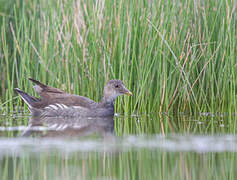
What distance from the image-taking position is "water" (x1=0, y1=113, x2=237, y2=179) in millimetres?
4461

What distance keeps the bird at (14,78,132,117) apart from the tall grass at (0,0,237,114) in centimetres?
31

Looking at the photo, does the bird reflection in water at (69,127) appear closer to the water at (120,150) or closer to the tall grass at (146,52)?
the water at (120,150)

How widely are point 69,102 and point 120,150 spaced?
3.33 m

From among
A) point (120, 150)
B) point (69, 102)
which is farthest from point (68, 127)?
point (120, 150)

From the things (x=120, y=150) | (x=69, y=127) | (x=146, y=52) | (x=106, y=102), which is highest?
(x=146, y=52)

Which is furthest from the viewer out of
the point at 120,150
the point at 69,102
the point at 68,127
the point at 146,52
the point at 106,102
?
the point at 146,52

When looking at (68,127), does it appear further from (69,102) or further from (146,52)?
(146,52)

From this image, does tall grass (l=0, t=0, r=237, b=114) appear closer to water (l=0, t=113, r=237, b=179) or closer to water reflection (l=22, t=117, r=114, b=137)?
water reflection (l=22, t=117, r=114, b=137)

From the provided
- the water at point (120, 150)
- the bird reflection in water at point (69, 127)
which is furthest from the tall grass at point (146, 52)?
the water at point (120, 150)

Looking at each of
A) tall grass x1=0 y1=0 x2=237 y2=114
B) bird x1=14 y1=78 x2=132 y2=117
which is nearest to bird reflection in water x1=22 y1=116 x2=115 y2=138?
bird x1=14 y1=78 x2=132 y2=117

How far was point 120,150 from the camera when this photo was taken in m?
5.39

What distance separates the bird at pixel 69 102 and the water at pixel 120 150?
2.68 feet

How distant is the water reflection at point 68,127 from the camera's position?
653 centimetres

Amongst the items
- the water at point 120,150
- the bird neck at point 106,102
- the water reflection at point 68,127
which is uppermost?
the bird neck at point 106,102
